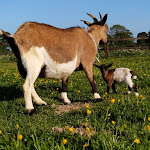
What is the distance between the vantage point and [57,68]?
444 cm

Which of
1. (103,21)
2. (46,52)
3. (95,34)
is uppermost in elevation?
(103,21)

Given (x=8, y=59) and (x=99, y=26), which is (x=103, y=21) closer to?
(x=99, y=26)

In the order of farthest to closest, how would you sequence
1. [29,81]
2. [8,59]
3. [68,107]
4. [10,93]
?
[8,59], [10,93], [68,107], [29,81]

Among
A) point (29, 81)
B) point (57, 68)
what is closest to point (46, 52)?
point (57, 68)

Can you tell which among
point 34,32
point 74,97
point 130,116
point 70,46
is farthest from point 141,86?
point 34,32

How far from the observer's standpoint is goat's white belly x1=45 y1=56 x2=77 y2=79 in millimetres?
4336

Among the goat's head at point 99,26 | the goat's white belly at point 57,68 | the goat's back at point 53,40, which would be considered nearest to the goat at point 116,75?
the goat's head at point 99,26

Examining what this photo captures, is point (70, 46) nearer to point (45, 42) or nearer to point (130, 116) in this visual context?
point (45, 42)

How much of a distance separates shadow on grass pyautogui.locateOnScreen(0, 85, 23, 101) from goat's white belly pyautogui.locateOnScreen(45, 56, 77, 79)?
1820 mm

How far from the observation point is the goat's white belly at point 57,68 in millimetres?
4336

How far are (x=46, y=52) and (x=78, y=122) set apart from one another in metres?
1.76

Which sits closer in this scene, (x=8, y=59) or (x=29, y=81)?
(x=29, y=81)

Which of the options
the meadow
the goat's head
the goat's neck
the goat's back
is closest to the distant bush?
the meadow

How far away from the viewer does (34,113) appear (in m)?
4.23
